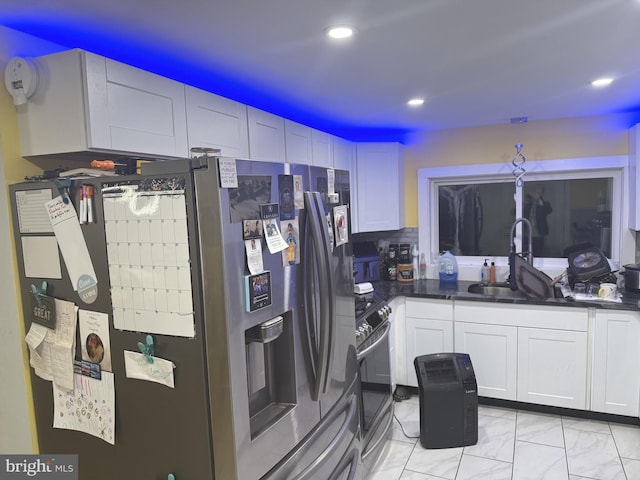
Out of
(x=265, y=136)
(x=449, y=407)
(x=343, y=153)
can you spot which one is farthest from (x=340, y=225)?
(x=343, y=153)

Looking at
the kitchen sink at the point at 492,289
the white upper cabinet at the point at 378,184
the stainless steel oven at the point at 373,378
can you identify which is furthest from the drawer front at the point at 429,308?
the white upper cabinet at the point at 378,184

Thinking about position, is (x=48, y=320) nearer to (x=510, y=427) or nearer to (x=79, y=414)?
(x=79, y=414)

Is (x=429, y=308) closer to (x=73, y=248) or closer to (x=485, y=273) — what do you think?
(x=485, y=273)

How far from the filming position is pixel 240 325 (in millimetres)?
1266

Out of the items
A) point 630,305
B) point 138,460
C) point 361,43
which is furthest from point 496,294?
Answer: point 138,460

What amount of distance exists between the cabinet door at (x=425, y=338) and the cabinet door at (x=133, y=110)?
238 centimetres

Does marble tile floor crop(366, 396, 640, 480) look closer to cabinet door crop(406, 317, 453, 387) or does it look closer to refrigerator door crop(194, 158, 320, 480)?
cabinet door crop(406, 317, 453, 387)

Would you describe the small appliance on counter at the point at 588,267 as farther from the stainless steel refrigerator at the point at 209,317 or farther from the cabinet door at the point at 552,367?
the stainless steel refrigerator at the point at 209,317

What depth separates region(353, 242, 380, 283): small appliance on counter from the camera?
3873 millimetres

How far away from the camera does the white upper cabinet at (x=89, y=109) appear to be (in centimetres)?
147

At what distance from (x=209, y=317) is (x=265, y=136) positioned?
4.63 ft

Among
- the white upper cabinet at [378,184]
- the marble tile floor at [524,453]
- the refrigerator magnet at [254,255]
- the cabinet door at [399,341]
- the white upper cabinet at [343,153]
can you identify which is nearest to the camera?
the refrigerator magnet at [254,255]

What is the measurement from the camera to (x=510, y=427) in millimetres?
3113

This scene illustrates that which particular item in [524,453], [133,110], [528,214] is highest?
[133,110]
